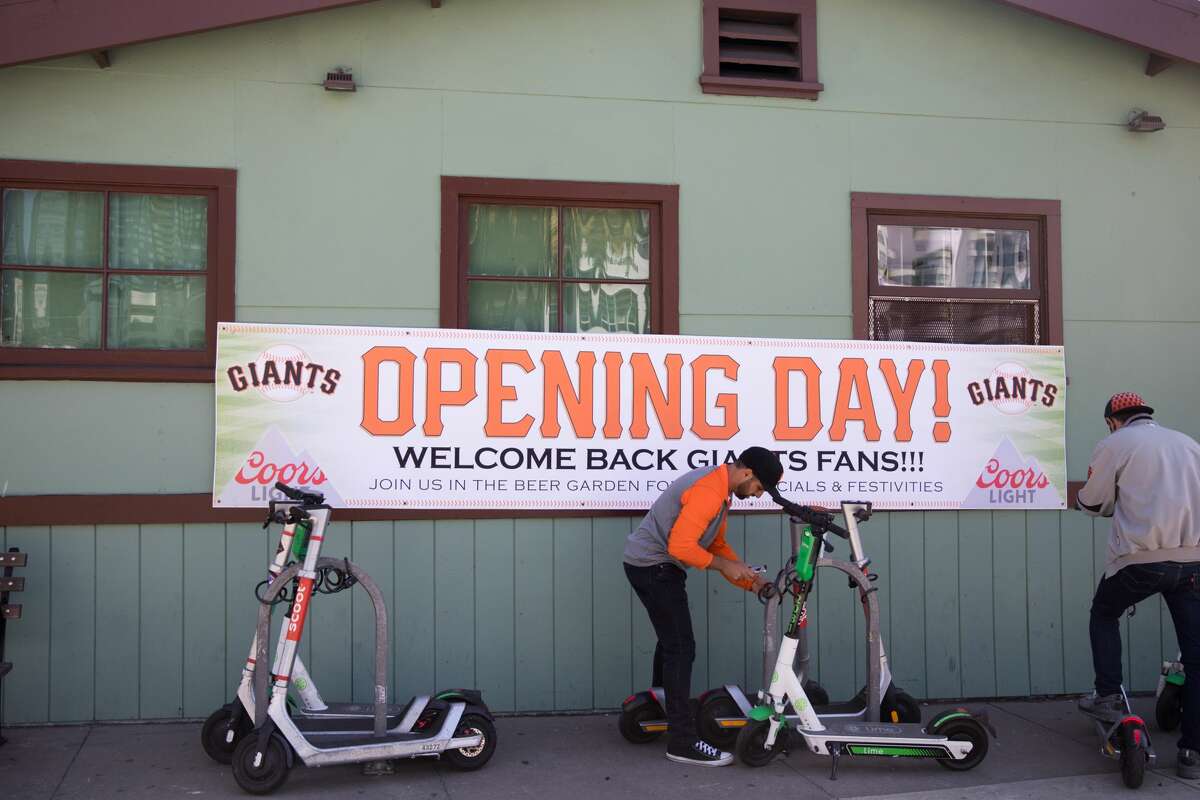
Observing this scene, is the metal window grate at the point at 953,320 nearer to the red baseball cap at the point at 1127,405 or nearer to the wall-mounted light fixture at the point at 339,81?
the red baseball cap at the point at 1127,405

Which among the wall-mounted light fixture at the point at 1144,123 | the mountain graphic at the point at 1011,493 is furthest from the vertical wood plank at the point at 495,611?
the wall-mounted light fixture at the point at 1144,123

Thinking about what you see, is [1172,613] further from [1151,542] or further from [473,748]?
[473,748]

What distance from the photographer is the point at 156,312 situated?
648cm

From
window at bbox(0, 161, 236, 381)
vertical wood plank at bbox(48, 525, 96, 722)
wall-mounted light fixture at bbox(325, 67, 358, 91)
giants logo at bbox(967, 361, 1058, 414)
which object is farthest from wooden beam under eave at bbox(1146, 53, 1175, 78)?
vertical wood plank at bbox(48, 525, 96, 722)

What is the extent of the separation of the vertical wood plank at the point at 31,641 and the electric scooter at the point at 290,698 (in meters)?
1.23

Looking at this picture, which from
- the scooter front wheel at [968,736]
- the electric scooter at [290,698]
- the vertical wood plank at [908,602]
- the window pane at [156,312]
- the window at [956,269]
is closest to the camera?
the electric scooter at [290,698]

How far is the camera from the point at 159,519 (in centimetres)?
632

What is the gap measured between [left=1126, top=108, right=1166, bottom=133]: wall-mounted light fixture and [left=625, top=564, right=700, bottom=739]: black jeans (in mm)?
4328

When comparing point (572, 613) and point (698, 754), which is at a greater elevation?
point (572, 613)

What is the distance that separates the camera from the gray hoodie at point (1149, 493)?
18.5ft

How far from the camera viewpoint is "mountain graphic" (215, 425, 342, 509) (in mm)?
6332

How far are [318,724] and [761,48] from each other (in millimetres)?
4829

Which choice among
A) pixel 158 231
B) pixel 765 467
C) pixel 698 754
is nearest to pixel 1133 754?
pixel 698 754

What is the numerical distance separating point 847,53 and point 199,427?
15.0ft
